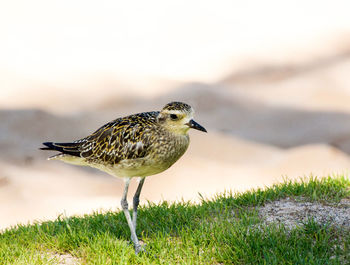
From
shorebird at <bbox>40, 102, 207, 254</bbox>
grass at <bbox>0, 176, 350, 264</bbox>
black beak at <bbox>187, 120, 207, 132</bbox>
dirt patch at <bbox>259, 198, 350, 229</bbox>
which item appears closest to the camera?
black beak at <bbox>187, 120, 207, 132</bbox>

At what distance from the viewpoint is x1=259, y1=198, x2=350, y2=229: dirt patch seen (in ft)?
26.4

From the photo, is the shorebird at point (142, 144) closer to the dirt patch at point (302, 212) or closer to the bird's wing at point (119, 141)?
the bird's wing at point (119, 141)

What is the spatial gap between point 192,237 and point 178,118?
160 cm

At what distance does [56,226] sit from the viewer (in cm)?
861

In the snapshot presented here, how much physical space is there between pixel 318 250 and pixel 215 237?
4.15ft

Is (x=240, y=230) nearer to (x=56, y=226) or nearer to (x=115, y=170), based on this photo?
(x=115, y=170)

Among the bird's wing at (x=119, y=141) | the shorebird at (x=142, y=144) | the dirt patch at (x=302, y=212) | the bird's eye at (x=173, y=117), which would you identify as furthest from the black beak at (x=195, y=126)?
the dirt patch at (x=302, y=212)

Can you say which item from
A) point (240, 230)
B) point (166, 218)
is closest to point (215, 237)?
point (240, 230)

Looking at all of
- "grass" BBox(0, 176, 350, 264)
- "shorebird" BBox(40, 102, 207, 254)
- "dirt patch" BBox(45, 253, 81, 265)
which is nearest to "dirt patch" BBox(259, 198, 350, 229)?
"grass" BBox(0, 176, 350, 264)

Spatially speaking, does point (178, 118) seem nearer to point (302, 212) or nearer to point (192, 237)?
point (192, 237)

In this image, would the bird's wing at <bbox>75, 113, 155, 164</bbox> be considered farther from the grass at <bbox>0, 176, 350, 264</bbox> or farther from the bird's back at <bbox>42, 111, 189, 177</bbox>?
the grass at <bbox>0, 176, 350, 264</bbox>

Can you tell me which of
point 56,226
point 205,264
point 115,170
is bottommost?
point 205,264

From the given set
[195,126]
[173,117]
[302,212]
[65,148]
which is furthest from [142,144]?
[302,212]

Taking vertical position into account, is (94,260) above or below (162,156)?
below
